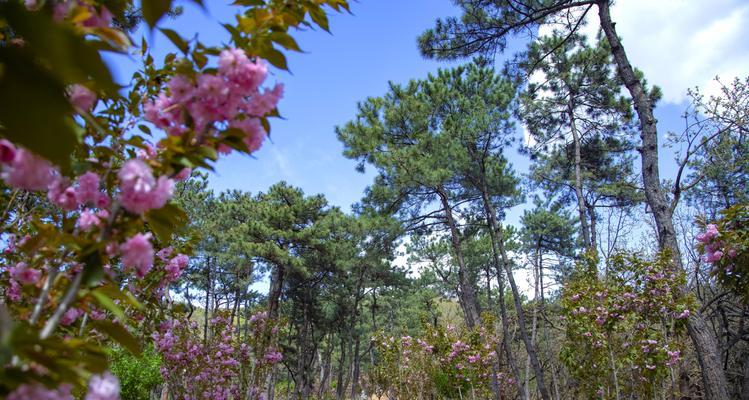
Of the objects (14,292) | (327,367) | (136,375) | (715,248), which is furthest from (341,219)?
(14,292)

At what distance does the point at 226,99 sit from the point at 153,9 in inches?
12.8

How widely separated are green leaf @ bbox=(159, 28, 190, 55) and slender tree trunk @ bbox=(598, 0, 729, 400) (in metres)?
4.84

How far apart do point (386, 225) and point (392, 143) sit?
6.80 feet

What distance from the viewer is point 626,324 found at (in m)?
4.49

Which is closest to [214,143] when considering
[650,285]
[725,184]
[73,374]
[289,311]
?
[73,374]

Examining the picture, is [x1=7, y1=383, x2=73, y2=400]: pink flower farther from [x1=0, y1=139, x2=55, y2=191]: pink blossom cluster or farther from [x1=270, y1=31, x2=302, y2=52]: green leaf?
[x1=270, y1=31, x2=302, y2=52]: green leaf

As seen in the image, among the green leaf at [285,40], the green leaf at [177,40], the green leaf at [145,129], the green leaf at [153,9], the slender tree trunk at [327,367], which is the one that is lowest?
the slender tree trunk at [327,367]

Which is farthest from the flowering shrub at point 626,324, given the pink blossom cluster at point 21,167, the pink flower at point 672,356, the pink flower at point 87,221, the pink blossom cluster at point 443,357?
the pink blossom cluster at point 21,167

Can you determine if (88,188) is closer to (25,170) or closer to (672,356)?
(25,170)

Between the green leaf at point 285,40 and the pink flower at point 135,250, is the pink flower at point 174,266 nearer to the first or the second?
the pink flower at point 135,250

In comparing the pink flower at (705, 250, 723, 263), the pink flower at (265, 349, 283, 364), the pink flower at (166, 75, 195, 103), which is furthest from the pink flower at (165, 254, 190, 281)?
the pink flower at (265, 349, 283, 364)

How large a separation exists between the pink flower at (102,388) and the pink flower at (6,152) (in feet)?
1.32

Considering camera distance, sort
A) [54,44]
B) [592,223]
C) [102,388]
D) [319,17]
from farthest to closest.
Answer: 1. [592,223]
2. [319,17]
3. [102,388]
4. [54,44]

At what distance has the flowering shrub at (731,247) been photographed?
9.93 ft
